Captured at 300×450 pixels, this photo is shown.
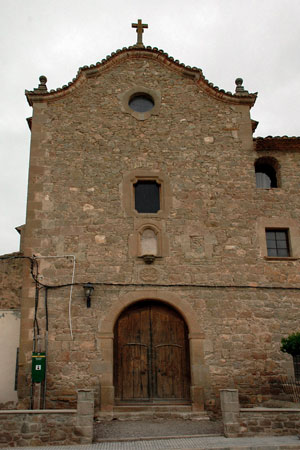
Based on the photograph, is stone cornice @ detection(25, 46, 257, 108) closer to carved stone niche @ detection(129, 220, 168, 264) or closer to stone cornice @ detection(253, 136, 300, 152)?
stone cornice @ detection(253, 136, 300, 152)

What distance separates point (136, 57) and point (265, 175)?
5.68 meters

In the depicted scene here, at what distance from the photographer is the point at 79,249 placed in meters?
11.8

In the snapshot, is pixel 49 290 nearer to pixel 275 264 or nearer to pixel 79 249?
pixel 79 249

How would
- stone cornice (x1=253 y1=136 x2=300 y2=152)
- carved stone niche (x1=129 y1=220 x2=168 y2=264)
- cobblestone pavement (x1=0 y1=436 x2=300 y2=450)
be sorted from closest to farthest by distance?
cobblestone pavement (x1=0 y1=436 x2=300 y2=450)
carved stone niche (x1=129 y1=220 x2=168 y2=264)
stone cornice (x1=253 y1=136 x2=300 y2=152)

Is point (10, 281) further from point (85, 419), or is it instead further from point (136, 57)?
point (136, 57)

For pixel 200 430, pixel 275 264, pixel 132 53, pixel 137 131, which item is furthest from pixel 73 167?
pixel 200 430

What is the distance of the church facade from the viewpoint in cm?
1101

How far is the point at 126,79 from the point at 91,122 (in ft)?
6.34


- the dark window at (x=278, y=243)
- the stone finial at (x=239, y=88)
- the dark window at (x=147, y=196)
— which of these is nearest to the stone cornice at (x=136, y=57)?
the stone finial at (x=239, y=88)

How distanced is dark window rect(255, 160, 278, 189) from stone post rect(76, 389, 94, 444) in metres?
8.51

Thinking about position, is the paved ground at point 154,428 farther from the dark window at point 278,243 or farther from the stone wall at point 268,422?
the dark window at point 278,243

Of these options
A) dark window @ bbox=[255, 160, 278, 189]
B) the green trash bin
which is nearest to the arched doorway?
the green trash bin

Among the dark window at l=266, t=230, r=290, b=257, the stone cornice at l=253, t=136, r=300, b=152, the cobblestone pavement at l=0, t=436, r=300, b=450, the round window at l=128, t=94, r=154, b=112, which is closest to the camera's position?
the cobblestone pavement at l=0, t=436, r=300, b=450

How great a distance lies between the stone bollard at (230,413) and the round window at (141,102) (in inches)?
345
